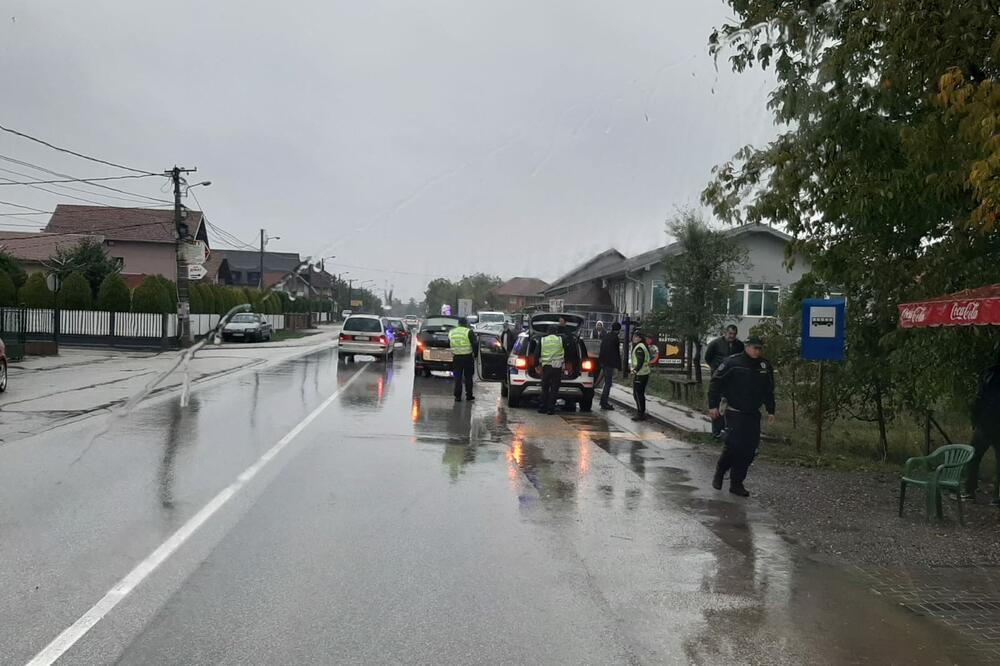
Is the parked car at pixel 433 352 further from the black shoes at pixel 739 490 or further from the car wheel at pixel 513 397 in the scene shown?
the black shoes at pixel 739 490

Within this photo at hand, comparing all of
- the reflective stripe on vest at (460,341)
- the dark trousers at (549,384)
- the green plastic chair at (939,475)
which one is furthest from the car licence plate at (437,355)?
the green plastic chair at (939,475)

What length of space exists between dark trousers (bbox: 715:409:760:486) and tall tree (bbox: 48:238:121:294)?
37.8m

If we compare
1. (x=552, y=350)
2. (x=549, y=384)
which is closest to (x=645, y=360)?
(x=552, y=350)

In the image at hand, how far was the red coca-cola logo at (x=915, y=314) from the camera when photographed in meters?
8.86

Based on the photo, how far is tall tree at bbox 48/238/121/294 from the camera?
41562 mm

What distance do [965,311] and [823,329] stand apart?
3.80 metres

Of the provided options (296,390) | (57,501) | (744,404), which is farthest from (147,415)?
(744,404)

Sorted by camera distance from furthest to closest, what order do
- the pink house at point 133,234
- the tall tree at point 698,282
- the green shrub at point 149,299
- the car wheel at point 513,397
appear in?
the pink house at point 133,234 < the green shrub at point 149,299 < the tall tree at point 698,282 < the car wheel at point 513,397

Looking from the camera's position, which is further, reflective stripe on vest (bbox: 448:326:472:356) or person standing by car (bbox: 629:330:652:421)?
reflective stripe on vest (bbox: 448:326:472:356)

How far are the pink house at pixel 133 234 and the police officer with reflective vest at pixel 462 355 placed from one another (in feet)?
154

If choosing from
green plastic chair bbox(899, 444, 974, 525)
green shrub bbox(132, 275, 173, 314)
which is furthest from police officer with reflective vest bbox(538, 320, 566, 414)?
green shrub bbox(132, 275, 173, 314)

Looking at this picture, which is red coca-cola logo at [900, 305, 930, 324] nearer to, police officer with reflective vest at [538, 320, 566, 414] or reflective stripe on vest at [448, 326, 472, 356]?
police officer with reflective vest at [538, 320, 566, 414]

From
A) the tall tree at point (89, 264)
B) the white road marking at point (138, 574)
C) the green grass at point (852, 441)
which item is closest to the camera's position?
the white road marking at point (138, 574)

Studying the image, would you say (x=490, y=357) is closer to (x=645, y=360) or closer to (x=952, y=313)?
(x=645, y=360)
